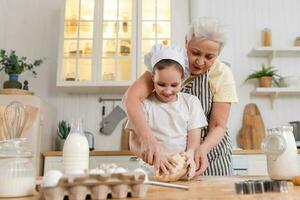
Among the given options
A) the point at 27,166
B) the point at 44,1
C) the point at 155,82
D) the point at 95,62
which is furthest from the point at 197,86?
the point at 44,1

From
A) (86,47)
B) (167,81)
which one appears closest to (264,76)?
(86,47)

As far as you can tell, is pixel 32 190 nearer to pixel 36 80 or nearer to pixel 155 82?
pixel 155 82

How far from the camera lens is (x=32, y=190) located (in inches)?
28.1

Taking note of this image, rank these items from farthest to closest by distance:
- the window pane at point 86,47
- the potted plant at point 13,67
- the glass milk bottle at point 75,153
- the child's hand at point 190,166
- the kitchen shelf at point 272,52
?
the kitchen shelf at point 272,52, the window pane at point 86,47, the potted plant at point 13,67, the child's hand at point 190,166, the glass milk bottle at point 75,153

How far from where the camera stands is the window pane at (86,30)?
296 cm

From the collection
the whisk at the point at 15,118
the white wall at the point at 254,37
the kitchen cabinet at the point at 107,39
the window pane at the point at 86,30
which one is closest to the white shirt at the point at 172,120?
the whisk at the point at 15,118

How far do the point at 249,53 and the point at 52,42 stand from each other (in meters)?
1.89

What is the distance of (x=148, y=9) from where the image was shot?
3.03m

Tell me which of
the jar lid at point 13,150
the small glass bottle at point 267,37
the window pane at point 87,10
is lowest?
the jar lid at point 13,150

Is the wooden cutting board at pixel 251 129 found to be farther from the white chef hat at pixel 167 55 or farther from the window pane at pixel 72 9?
the white chef hat at pixel 167 55

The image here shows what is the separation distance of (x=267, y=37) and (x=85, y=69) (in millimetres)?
1703

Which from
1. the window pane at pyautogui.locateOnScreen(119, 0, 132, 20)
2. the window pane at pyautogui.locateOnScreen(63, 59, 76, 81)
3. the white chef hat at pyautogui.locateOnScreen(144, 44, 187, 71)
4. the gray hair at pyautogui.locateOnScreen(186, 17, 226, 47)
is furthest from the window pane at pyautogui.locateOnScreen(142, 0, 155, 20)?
the white chef hat at pyautogui.locateOnScreen(144, 44, 187, 71)

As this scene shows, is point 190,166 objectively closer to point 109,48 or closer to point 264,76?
point 109,48

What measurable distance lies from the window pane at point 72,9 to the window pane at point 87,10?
45mm
